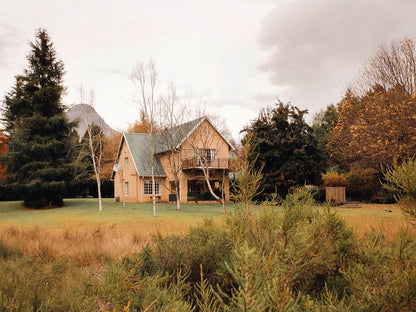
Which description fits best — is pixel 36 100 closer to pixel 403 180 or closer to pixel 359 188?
pixel 359 188

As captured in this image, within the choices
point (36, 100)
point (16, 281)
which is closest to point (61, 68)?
point (36, 100)

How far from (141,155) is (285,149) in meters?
18.1

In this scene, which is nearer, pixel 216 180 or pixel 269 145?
pixel 269 145

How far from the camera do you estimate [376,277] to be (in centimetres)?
262

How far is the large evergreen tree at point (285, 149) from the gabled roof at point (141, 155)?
13.0 metres

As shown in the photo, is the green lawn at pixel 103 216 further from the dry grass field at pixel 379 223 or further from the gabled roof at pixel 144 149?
the gabled roof at pixel 144 149

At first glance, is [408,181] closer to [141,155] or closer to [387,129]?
[387,129]

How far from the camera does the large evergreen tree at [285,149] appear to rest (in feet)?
101

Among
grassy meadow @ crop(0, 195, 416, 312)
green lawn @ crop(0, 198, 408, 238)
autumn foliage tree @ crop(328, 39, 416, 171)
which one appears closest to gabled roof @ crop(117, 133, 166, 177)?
green lawn @ crop(0, 198, 408, 238)

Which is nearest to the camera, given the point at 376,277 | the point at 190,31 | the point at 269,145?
the point at 376,277

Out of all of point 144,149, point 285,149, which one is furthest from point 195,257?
point 144,149

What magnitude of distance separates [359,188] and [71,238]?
96.0 feet

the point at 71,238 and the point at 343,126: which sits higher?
the point at 343,126

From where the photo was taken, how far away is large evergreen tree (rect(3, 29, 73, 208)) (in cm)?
3108
